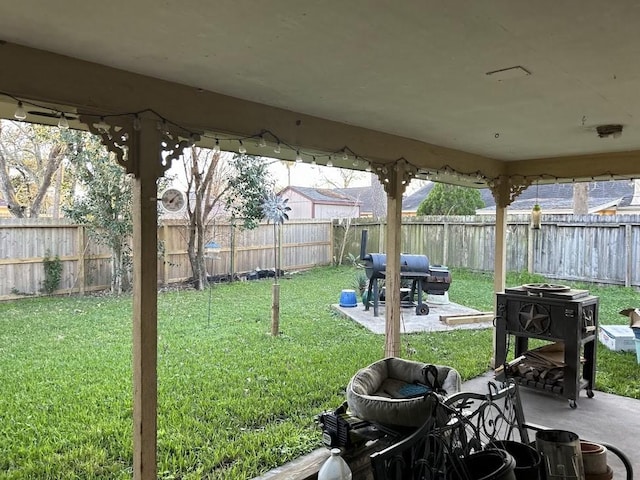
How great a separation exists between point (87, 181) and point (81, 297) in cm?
168

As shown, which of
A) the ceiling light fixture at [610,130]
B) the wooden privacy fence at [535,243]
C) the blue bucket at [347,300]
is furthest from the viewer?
the wooden privacy fence at [535,243]

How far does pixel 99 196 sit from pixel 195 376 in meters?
3.94

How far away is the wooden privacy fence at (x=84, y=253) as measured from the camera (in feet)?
21.6

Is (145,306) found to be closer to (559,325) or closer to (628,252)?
(559,325)

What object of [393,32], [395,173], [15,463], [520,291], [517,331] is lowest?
[15,463]

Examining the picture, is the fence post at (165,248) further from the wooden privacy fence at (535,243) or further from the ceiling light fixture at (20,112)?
the ceiling light fixture at (20,112)

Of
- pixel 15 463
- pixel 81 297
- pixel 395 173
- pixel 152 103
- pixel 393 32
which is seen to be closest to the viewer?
pixel 393 32

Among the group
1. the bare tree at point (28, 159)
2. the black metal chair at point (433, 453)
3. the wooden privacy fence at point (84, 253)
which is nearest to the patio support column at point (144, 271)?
the black metal chair at point (433, 453)

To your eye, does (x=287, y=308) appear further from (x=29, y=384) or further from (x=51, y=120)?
(x=51, y=120)

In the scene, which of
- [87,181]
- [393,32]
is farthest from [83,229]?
[393,32]

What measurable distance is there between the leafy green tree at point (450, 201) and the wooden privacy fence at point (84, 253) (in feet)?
13.6

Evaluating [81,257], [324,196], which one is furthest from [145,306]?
[324,196]

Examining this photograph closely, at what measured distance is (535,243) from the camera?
904 cm

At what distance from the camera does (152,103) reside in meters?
2.24
